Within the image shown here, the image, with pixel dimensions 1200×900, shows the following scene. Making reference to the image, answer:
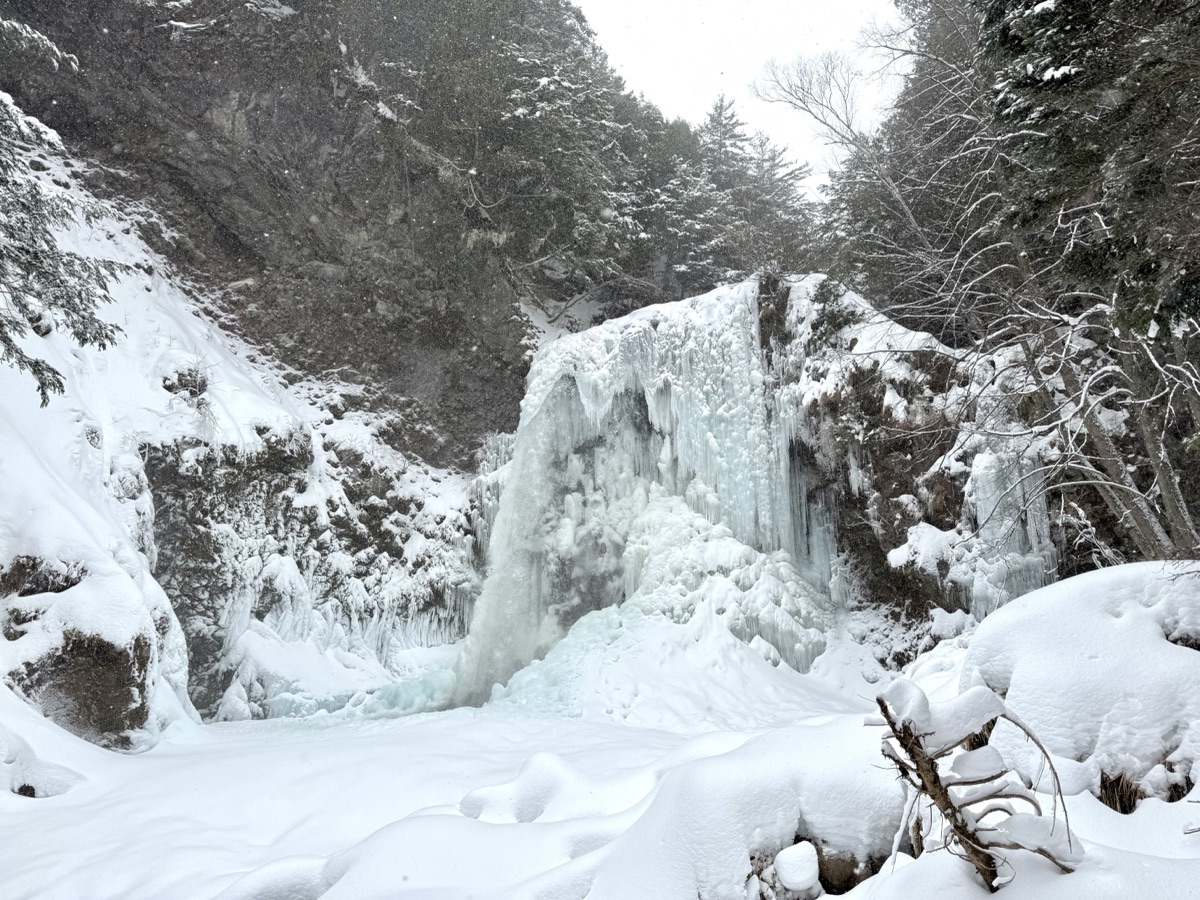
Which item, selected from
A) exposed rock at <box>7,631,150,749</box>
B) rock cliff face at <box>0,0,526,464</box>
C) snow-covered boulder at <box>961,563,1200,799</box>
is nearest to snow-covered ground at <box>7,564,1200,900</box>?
snow-covered boulder at <box>961,563,1200,799</box>

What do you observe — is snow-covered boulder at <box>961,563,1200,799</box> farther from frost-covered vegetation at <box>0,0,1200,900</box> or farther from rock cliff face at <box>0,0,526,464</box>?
rock cliff face at <box>0,0,526,464</box>

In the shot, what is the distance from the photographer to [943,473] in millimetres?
8523

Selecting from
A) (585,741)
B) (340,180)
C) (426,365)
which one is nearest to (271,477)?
(426,365)

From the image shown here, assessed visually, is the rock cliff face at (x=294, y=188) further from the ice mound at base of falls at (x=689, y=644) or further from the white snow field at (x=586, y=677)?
the ice mound at base of falls at (x=689, y=644)

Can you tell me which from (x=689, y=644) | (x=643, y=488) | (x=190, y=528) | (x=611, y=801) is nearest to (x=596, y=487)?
(x=643, y=488)

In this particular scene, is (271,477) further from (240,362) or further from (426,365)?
(426,365)

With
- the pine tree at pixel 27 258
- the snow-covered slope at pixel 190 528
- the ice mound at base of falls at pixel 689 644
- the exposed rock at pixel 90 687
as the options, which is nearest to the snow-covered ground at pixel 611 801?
the exposed rock at pixel 90 687

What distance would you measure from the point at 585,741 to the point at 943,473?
5.57m

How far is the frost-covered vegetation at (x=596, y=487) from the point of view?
7.82 ft

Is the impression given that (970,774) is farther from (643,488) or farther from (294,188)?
(294,188)

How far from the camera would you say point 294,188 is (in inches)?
488

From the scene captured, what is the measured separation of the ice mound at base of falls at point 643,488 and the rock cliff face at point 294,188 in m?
2.00

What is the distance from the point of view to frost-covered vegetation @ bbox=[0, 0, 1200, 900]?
238 centimetres

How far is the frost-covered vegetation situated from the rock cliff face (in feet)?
0.29
